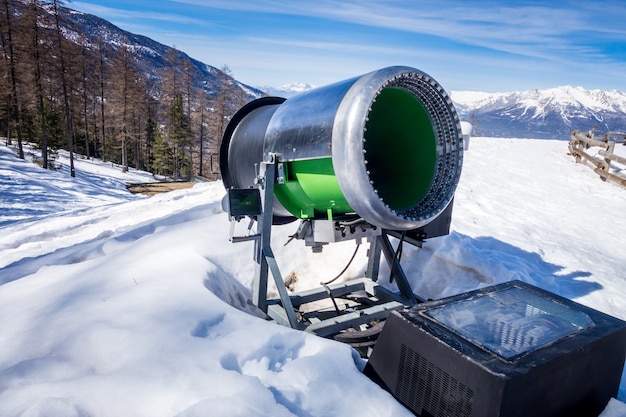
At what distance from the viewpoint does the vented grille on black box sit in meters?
1.95

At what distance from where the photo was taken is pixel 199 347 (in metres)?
2.39

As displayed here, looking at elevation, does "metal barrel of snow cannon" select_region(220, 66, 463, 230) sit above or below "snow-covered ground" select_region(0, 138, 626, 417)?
above

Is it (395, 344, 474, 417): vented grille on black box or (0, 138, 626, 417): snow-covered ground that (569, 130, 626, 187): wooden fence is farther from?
(395, 344, 474, 417): vented grille on black box

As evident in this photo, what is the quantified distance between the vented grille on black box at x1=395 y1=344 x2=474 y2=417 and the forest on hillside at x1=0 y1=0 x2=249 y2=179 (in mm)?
25667

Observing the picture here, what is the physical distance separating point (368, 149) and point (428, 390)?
2.02 meters

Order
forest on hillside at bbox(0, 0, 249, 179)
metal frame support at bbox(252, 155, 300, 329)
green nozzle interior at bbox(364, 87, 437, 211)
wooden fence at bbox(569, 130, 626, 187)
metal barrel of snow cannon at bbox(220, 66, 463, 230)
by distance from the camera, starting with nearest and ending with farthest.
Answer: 1. metal barrel of snow cannon at bbox(220, 66, 463, 230)
2. green nozzle interior at bbox(364, 87, 437, 211)
3. metal frame support at bbox(252, 155, 300, 329)
4. wooden fence at bbox(569, 130, 626, 187)
5. forest on hillside at bbox(0, 0, 249, 179)

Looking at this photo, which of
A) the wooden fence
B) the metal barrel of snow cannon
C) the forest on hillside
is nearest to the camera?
the metal barrel of snow cannon

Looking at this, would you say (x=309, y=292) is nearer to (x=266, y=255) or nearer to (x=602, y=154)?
(x=266, y=255)

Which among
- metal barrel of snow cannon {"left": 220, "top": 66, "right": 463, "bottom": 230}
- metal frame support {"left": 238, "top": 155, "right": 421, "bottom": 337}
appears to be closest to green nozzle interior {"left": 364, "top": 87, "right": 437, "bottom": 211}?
metal barrel of snow cannon {"left": 220, "top": 66, "right": 463, "bottom": 230}

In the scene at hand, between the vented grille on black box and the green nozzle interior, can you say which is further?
the green nozzle interior

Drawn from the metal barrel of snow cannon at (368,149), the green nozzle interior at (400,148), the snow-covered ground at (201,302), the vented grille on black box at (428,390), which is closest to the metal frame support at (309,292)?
the metal barrel of snow cannon at (368,149)

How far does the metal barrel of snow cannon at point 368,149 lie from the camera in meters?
2.57

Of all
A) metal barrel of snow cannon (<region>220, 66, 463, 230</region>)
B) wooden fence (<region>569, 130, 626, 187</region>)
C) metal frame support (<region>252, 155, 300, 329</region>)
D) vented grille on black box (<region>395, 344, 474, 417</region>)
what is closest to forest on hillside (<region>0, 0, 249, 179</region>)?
wooden fence (<region>569, 130, 626, 187</region>)

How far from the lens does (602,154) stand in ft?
48.4
